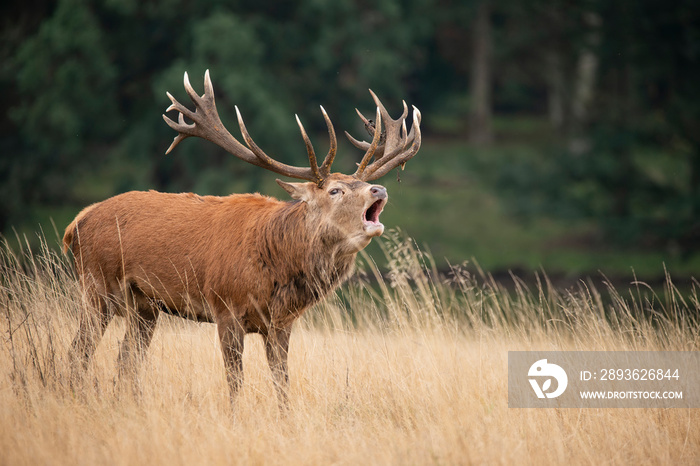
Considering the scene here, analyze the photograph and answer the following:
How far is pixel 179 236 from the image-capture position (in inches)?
198

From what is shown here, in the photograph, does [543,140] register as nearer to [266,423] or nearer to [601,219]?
[601,219]

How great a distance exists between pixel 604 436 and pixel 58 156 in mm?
18900

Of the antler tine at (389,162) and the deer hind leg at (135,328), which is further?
the antler tine at (389,162)

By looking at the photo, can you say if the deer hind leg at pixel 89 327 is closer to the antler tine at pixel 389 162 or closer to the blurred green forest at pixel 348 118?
the antler tine at pixel 389 162

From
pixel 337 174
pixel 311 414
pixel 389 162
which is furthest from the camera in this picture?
pixel 389 162

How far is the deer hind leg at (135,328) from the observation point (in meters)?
4.81

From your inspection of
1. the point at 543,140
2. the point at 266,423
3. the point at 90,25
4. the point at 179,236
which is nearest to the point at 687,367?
the point at 266,423

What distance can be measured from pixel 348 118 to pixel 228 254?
18.1m

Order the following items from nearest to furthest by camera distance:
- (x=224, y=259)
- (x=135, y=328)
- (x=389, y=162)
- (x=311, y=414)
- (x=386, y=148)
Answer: (x=311, y=414) < (x=224, y=259) < (x=135, y=328) < (x=389, y=162) < (x=386, y=148)
